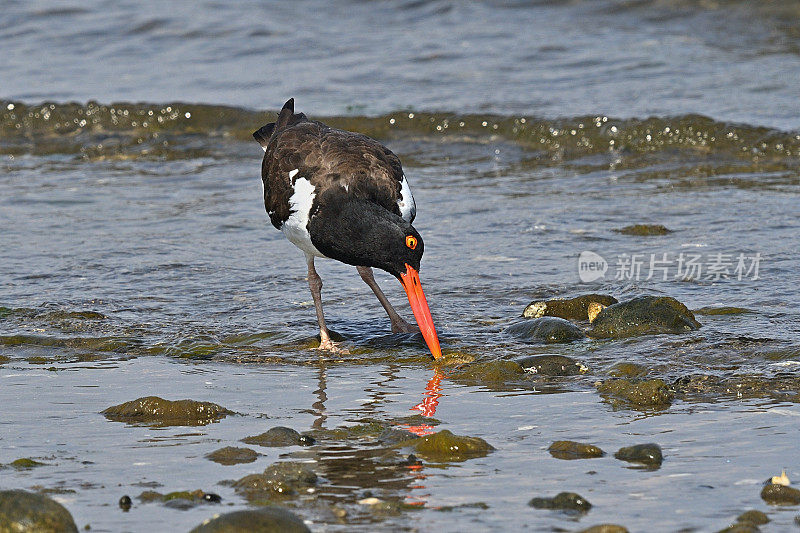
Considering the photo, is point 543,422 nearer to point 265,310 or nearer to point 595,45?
point 265,310

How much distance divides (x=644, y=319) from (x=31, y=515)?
125 inches

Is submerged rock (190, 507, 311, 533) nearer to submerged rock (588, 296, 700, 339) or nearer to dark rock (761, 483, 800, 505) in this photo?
dark rock (761, 483, 800, 505)

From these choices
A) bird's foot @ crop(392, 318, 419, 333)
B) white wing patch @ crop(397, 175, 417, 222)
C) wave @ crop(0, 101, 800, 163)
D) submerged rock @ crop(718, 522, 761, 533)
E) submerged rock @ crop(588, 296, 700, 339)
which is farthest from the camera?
wave @ crop(0, 101, 800, 163)

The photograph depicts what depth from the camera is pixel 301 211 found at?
550 cm

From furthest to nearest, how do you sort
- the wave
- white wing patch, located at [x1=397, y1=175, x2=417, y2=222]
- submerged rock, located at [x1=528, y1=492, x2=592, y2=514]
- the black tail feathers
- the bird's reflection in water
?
the wave → the black tail feathers → white wing patch, located at [x1=397, y1=175, x2=417, y2=222] → the bird's reflection in water → submerged rock, located at [x1=528, y1=492, x2=592, y2=514]

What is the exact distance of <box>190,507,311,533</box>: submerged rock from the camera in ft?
9.35

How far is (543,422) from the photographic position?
13.4 feet

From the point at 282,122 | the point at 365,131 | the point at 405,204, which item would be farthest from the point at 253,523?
the point at 365,131

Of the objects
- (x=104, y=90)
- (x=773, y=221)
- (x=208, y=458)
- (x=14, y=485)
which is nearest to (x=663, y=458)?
(x=208, y=458)

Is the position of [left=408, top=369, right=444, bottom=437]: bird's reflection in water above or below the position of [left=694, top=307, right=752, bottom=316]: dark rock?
below

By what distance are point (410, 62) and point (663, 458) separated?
410 inches

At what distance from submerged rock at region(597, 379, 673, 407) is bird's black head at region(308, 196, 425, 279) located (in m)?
1.14

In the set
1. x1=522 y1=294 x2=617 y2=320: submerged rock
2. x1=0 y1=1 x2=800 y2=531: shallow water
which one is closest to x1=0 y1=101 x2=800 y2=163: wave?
x1=0 y1=1 x2=800 y2=531: shallow water

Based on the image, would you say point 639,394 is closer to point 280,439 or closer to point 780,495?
point 780,495
